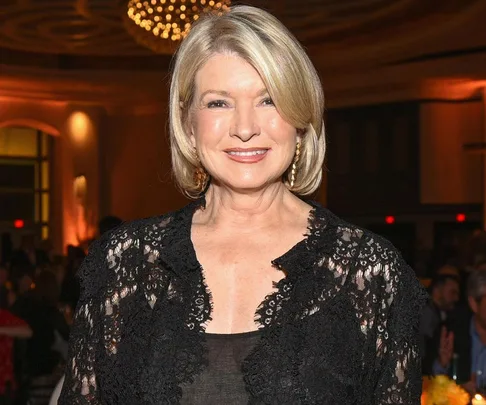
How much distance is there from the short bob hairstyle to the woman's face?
2 centimetres

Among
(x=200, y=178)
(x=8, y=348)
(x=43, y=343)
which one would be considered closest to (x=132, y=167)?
(x=43, y=343)

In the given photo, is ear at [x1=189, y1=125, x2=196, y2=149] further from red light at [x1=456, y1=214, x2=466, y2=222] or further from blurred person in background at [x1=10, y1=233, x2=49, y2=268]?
red light at [x1=456, y1=214, x2=466, y2=222]

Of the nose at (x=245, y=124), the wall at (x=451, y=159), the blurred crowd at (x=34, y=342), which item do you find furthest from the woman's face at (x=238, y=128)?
the wall at (x=451, y=159)

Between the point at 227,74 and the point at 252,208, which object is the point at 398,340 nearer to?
the point at 252,208

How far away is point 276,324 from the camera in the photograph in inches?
74.4

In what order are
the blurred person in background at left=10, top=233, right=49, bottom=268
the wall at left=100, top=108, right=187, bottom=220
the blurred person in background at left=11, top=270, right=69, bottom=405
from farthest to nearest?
the wall at left=100, top=108, right=187, bottom=220
the blurred person in background at left=10, top=233, right=49, bottom=268
the blurred person in background at left=11, top=270, right=69, bottom=405

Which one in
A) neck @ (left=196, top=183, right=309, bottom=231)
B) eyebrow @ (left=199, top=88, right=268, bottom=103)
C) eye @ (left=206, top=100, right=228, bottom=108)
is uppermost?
eyebrow @ (left=199, top=88, right=268, bottom=103)

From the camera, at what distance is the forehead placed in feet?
6.27

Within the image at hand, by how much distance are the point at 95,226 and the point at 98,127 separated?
176 cm

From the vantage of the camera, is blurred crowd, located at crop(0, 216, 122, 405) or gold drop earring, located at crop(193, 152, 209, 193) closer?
gold drop earring, located at crop(193, 152, 209, 193)

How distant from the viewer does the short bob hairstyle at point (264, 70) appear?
1.89 m

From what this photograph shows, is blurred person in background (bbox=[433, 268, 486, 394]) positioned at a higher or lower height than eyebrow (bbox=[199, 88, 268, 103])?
lower

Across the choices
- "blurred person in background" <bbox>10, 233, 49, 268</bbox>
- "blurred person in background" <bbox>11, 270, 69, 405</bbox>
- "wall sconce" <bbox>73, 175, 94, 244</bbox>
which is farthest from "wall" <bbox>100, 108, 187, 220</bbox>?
"blurred person in background" <bbox>11, 270, 69, 405</bbox>

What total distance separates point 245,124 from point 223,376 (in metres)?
0.46
